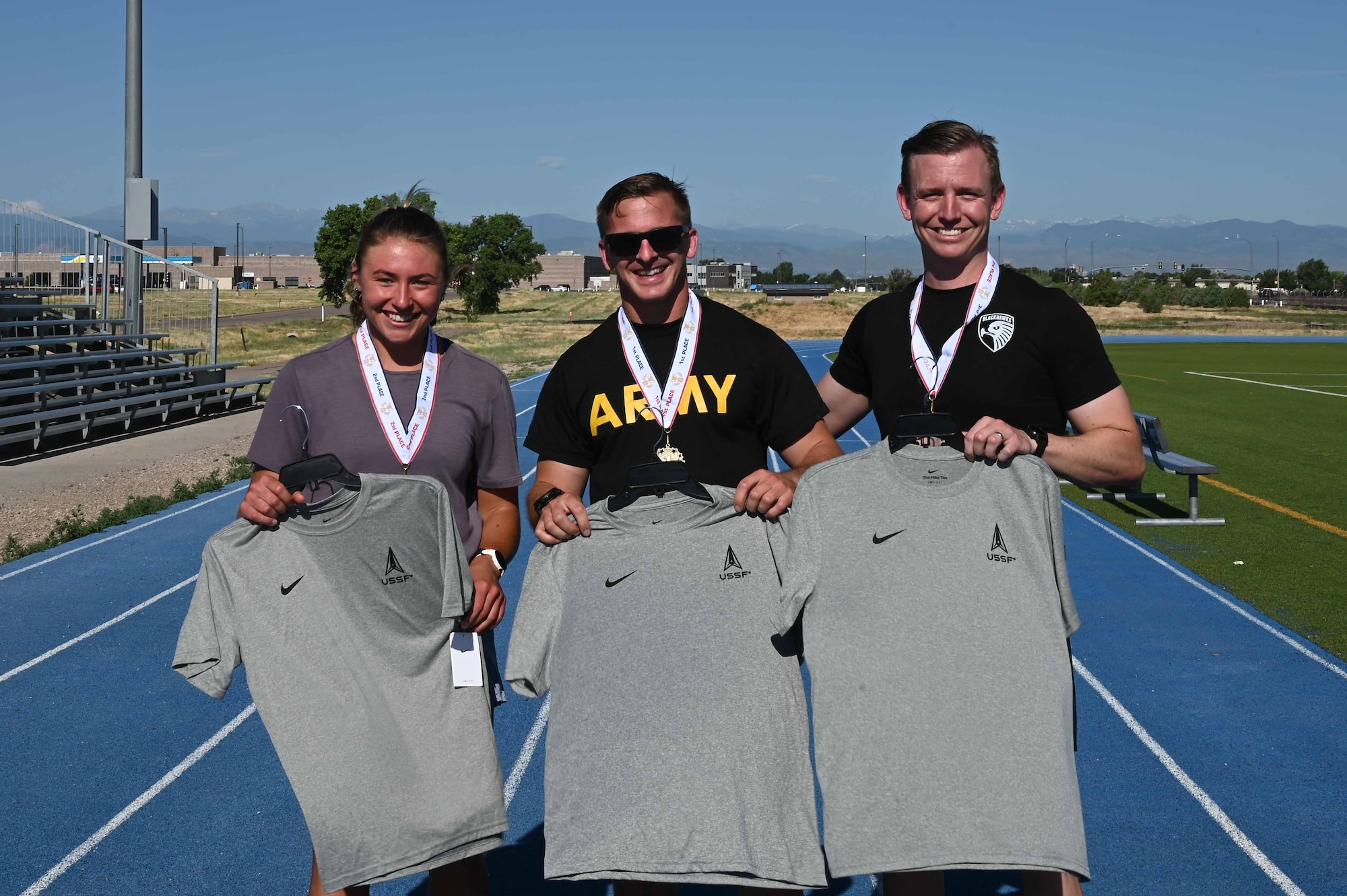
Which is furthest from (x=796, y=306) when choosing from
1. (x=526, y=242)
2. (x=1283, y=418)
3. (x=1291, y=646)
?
(x=1291, y=646)

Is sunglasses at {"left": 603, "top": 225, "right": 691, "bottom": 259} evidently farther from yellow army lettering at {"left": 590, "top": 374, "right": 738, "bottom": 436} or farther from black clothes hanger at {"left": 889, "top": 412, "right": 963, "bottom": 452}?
black clothes hanger at {"left": 889, "top": 412, "right": 963, "bottom": 452}

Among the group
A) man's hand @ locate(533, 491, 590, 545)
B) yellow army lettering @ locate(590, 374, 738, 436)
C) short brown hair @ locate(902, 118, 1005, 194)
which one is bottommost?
man's hand @ locate(533, 491, 590, 545)

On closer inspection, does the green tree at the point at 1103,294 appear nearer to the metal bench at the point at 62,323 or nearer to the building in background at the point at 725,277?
the building in background at the point at 725,277

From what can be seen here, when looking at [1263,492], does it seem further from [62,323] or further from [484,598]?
[62,323]

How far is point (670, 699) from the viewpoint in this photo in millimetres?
2986

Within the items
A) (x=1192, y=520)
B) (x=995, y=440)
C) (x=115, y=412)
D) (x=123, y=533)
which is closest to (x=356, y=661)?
(x=995, y=440)

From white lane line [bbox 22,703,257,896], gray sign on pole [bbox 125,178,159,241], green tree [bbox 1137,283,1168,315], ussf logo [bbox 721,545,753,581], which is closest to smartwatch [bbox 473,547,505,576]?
ussf logo [bbox 721,545,753,581]

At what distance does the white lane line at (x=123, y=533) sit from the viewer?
395 inches

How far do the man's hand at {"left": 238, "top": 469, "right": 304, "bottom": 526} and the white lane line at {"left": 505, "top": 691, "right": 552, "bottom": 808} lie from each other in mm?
2431

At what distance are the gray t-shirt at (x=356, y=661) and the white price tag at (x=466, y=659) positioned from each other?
3 centimetres

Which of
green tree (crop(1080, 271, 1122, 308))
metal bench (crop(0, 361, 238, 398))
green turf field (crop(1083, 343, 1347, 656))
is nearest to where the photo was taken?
green turf field (crop(1083, 343, 1347, 656))

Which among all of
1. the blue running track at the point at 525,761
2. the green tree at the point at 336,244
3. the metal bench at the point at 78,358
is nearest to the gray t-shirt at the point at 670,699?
the blue running track at the point at 525,761

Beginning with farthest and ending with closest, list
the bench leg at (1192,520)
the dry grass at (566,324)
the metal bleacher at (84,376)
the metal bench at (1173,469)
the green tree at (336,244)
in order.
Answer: the green tree at (336,244) → the dry grass at (566,324) → the metal bleacher at (84,376) → the bench leg at (1192,520) → the metal bench at (1173,469)

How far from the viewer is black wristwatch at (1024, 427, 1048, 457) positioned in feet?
9.71
